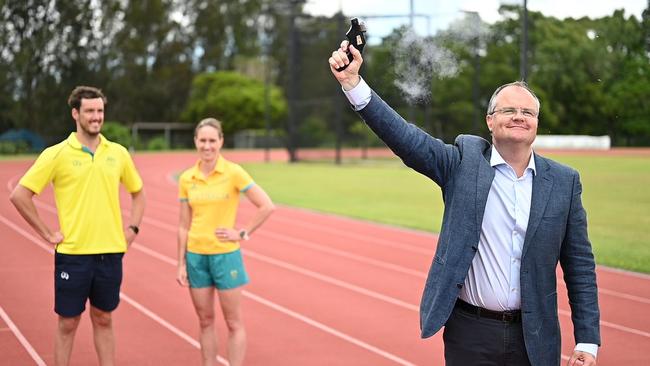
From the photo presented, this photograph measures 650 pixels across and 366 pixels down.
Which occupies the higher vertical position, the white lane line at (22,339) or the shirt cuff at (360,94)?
the shirt cuff at (360,94)

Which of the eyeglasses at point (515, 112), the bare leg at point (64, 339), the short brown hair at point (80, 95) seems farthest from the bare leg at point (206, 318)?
the eyeglasses at point (515, 112)

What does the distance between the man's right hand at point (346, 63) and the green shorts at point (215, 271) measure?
2.61m

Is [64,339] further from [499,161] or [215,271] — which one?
[499,161]

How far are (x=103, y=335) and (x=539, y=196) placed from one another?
3236 millimetres

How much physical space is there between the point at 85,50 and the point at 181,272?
18.0m

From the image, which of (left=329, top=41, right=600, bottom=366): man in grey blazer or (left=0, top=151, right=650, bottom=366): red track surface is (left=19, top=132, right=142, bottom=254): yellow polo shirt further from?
(left=329, top=41, right=600, bottom=366): man in grey blazer

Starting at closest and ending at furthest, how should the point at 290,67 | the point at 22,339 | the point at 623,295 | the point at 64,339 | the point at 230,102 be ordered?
1. the point at 64,339
2. the point at 22,339
3. the point at 623,295
4. the point at 290,67
5. the point at 230,102

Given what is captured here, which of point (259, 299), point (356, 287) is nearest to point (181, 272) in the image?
point (259, 299)

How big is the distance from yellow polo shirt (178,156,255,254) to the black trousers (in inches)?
98.5

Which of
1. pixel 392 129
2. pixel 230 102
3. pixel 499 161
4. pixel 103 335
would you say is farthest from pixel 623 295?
pixel 230 102

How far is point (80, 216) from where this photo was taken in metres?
5.11

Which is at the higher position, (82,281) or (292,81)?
(292,81)

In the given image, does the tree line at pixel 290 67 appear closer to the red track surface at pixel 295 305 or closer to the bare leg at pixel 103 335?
the red track surface at pixel 295 305

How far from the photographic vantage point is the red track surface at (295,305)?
674 centimetres
